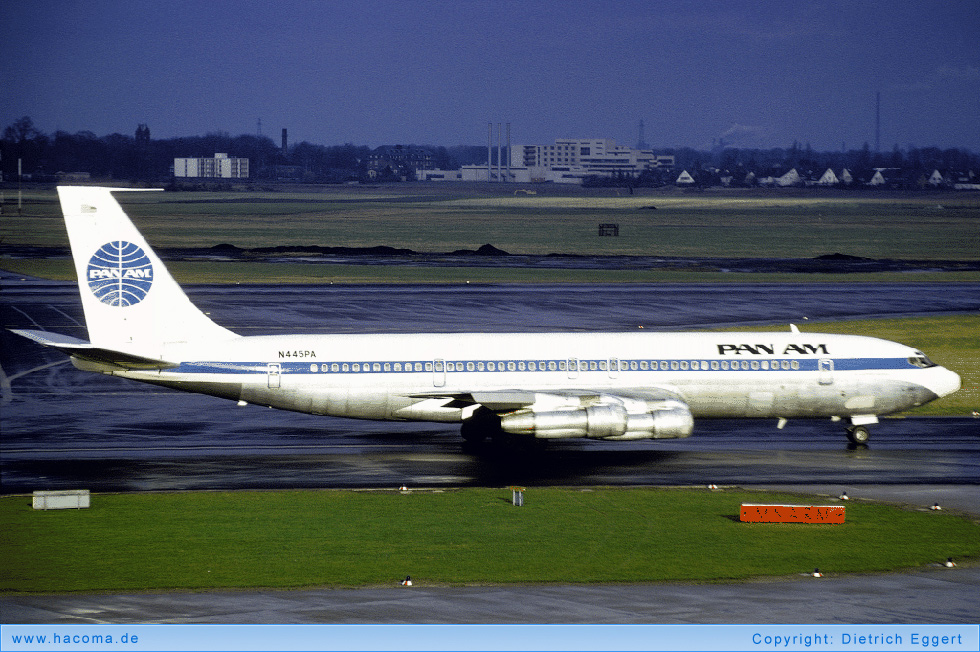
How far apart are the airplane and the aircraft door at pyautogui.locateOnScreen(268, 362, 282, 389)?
43mm

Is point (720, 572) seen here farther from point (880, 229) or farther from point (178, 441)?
point (880, 229)

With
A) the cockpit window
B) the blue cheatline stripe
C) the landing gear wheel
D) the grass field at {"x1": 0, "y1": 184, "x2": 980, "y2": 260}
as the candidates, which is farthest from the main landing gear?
the grass field at {"x1": 0, "y1": 184, "x2": 980, "y2": 260}

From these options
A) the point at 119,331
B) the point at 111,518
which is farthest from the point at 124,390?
the point at 111,518

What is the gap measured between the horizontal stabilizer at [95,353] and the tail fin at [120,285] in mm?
490

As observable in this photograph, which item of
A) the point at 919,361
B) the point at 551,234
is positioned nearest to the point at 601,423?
the point at 919,361

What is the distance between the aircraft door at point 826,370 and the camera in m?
44.2

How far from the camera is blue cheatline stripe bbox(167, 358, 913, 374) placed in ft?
135

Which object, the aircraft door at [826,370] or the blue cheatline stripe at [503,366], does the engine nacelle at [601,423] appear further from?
the aircraft door at [826,370]

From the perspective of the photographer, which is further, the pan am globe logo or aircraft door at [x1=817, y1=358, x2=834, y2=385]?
aircraft door at [x1=817, y1=358, x2=834, y2=385]

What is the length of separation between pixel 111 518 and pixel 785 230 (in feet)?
523

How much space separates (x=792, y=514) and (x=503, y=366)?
523 inches

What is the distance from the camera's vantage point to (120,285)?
40219mm

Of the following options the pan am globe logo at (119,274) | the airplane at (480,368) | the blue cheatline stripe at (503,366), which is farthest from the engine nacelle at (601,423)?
the pan am globe logo at (119,274)

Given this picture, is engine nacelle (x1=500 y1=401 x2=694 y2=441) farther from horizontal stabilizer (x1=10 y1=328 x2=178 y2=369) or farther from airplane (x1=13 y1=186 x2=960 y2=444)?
horizontal stabilizer (x1=10 y1=328 x2=178 y2=369)
